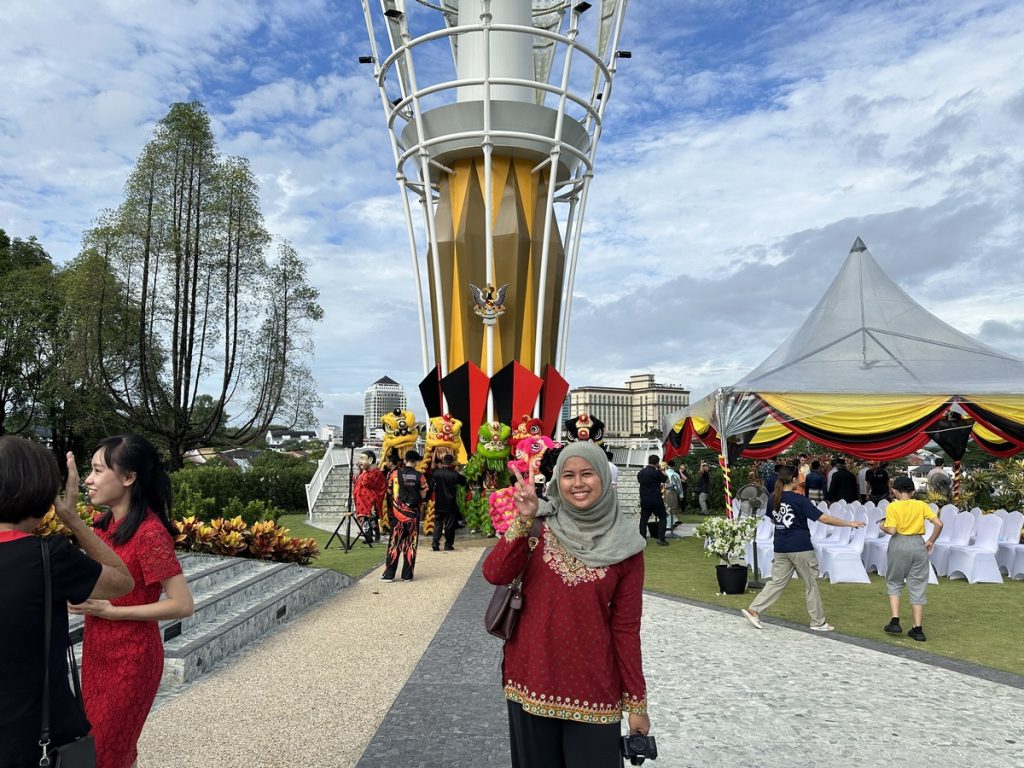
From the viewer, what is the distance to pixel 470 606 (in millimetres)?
7980

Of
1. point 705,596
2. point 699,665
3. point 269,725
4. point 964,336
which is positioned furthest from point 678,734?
point 964,336

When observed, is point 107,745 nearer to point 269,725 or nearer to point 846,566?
point 269,725

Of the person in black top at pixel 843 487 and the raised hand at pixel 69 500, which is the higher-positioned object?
the raised hand at pixel 69 500

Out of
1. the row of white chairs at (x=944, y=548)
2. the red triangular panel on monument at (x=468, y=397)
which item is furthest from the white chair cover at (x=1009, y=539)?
the red triangular panel on monument at (x=468, y=397)

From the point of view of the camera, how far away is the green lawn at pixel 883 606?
6.61 metres

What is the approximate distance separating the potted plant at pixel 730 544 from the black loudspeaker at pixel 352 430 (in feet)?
23.8

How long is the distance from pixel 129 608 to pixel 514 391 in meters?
14.4

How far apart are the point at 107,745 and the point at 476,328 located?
17.1 metres

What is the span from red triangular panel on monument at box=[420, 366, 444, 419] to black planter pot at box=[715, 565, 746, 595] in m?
10.3

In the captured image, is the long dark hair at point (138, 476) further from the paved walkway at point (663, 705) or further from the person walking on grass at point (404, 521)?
the person walking on grass at point (404, 521)

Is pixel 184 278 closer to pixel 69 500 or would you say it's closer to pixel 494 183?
pixel 494 183

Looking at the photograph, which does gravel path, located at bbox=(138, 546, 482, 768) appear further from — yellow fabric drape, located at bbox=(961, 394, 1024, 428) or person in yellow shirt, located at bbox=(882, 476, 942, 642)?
yellow fabric drape, located at bbox=(961, 394, 1024, 428)

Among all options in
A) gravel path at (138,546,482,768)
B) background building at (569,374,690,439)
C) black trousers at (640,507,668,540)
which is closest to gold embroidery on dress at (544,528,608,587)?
gravel path at (138,546,482,768)

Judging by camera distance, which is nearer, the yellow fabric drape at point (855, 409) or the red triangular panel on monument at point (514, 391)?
the yellow fabric drape at point (855, 409)
